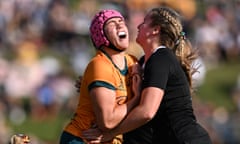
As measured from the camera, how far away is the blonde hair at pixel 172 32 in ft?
16.7

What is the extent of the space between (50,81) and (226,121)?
3084mm

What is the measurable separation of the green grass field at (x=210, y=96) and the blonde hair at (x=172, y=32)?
25.4 ft

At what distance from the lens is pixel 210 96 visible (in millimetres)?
15023

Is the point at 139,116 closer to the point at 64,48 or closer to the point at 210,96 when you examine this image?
the point at 210,96

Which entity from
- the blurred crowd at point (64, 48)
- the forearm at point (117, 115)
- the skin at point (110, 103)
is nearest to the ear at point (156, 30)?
the skin at point (110, 103)

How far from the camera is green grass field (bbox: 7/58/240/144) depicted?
530 inches

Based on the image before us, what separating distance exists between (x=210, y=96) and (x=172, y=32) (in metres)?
10.0

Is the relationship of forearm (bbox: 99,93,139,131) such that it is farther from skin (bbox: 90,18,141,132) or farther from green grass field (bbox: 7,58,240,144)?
green grass field (bbox: 7,58,240,144)

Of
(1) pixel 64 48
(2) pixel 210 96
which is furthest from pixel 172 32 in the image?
(1) pixel 64 48

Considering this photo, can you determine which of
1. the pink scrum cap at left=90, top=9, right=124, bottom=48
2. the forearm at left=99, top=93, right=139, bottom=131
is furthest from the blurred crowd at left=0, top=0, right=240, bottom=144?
the forearm at left=99, top=93, right=139, bottom=131

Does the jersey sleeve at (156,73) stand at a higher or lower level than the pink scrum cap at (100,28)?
lower

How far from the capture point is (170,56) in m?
4.98

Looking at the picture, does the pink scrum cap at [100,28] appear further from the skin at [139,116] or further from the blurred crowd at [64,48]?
the blurred crowd at [64,48]

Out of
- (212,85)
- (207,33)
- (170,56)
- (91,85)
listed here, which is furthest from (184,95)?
(207,33)
